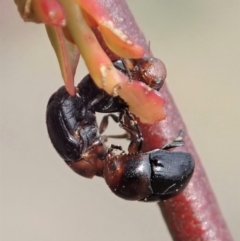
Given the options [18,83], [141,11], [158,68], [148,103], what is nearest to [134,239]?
[18,83]

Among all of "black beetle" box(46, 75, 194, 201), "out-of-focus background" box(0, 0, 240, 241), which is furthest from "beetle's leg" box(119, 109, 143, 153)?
"out-of-focus background" box(0, 0, 240, 241)

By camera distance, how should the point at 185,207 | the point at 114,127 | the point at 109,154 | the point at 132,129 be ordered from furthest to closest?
the point at 114,127 → the point at 109,154 → the point at 132,129 → the point at 185,207

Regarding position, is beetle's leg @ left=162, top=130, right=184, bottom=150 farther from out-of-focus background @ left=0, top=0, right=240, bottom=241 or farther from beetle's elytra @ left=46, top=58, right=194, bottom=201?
out-of-focus background @ left=0, top=0, right=240, bottom=241

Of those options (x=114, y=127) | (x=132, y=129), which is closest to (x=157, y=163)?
(x=132, y=129)

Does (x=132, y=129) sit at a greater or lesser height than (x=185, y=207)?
greater

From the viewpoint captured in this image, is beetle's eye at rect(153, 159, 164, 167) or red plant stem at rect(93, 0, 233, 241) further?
beetle's eye at rect(153, 159, 164, 167)

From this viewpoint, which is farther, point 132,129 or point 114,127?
point 114,127

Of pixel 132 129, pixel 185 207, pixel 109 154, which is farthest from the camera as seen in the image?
pixel 109 154

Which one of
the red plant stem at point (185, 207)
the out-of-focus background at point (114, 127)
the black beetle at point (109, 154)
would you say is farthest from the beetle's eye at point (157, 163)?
the out-of-focus background at point (114, 127)

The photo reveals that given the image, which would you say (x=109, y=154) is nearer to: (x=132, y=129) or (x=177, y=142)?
(x=132, y=129)

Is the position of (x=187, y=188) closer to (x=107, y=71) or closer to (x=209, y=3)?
(x=107, y=71)
